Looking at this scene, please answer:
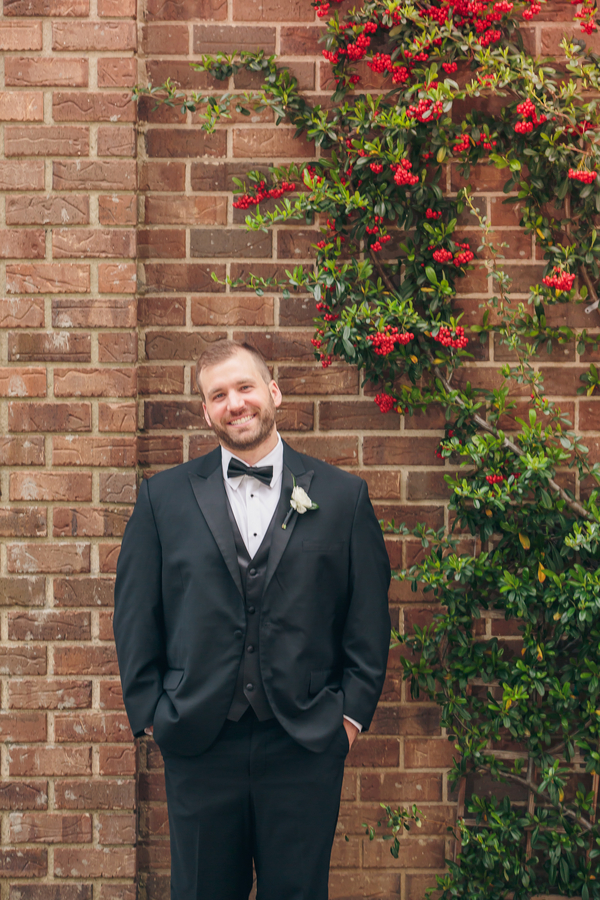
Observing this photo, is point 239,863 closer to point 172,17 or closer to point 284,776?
point 284,776

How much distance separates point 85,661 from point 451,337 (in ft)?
5.38

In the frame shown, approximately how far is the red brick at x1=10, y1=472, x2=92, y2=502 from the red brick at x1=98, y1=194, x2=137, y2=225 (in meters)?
0.85

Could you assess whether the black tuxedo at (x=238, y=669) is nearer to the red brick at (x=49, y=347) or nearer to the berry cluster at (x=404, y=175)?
the red brick at (x=49, y=347)

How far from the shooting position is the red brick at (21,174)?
86.7 inches

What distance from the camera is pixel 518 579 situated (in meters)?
2.20

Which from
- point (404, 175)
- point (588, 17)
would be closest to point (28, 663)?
point (404, 175)

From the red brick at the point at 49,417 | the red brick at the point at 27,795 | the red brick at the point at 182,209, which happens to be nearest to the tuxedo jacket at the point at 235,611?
the red brick at the point at 49,417

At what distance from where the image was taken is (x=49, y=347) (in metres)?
2.23

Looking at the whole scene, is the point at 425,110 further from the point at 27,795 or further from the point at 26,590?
the point at 27,795

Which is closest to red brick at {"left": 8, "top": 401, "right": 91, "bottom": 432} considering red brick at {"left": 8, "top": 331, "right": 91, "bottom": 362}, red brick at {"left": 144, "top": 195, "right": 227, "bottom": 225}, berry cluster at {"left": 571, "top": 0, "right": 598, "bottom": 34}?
red brick at {"left": 8, "top": 331, "right": 91, "bottom": 362}

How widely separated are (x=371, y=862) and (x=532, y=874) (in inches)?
21.9

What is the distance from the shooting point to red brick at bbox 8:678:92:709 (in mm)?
2244

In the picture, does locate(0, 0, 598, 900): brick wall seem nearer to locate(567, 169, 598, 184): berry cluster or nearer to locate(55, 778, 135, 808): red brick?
locate(55, 778, 135, 808): red brick

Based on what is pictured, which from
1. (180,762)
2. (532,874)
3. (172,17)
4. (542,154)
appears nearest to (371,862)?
(532,874)
